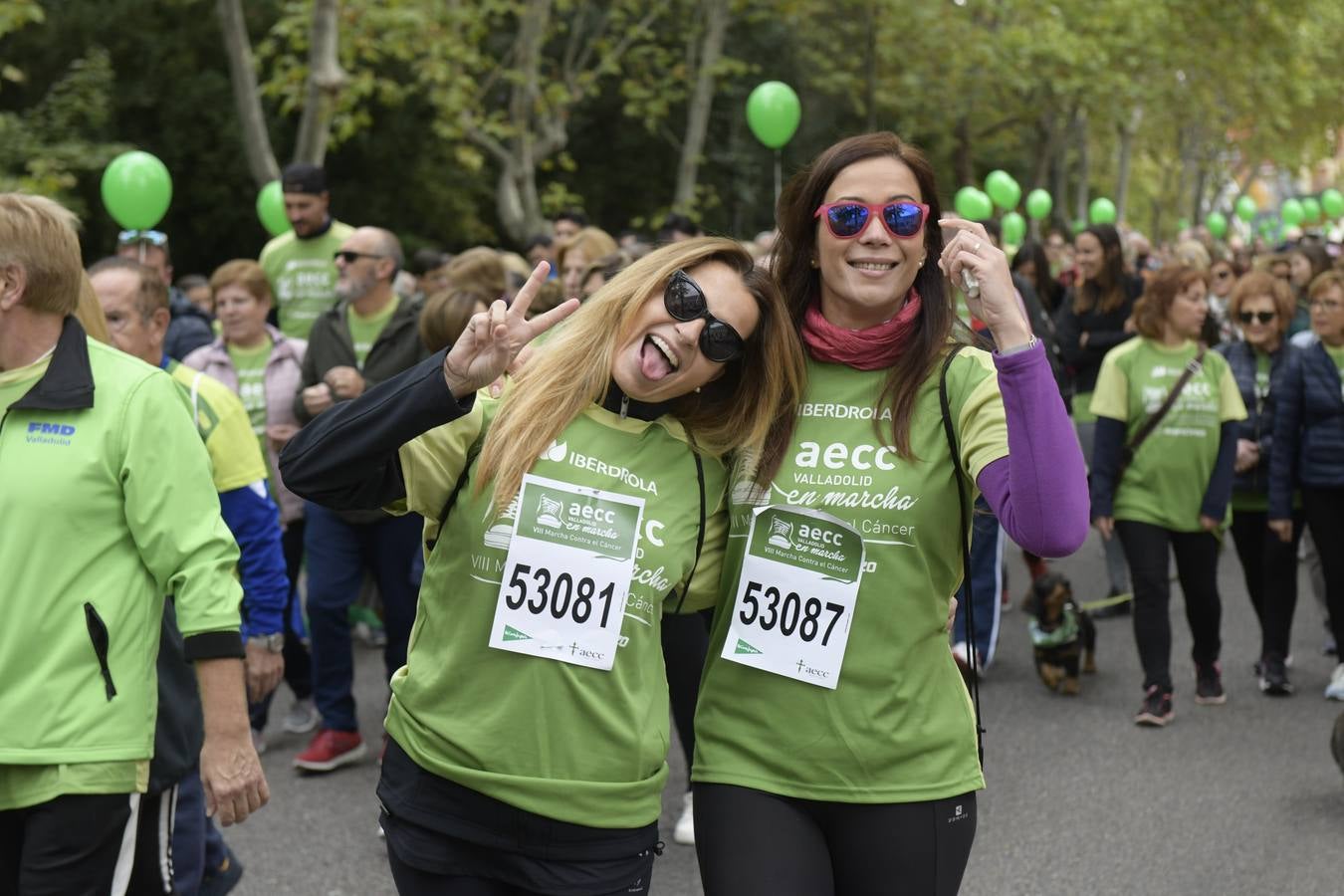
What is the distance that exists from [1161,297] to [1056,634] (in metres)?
1.65

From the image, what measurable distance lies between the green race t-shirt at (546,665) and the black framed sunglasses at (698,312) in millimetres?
163

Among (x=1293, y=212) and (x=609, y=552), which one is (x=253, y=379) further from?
(x=1293, y=212)

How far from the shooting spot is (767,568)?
306 centimetres

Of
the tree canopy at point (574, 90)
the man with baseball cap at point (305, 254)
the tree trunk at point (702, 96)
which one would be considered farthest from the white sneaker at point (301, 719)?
the tree trunk at point (702, 96)

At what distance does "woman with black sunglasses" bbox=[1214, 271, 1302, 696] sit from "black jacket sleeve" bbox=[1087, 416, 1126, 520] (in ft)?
2.33

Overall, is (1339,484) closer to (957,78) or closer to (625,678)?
(625,678)

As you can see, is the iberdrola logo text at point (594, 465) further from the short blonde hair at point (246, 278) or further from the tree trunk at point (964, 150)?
A: the tree trunk at point (964, 150)

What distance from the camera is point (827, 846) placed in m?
3.04

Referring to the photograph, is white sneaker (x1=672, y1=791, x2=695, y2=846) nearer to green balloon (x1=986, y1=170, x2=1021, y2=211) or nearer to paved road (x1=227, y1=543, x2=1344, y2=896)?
paved road (x1=227, y1=543, x2=1344, y2=896)

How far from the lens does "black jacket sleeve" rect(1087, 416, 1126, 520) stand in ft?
24.7

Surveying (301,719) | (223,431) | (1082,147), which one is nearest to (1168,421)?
(301,719)

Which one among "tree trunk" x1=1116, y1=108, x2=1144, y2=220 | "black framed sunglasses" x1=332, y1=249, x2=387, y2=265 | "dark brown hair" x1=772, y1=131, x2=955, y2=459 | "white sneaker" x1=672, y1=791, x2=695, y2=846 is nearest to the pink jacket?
"black framed sunglasses" x1=332, y1=249, x2=387, y2=265

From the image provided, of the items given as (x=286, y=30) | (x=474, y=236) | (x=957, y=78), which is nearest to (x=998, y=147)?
(x=957, y=78)

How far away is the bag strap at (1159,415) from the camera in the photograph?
748 cm
